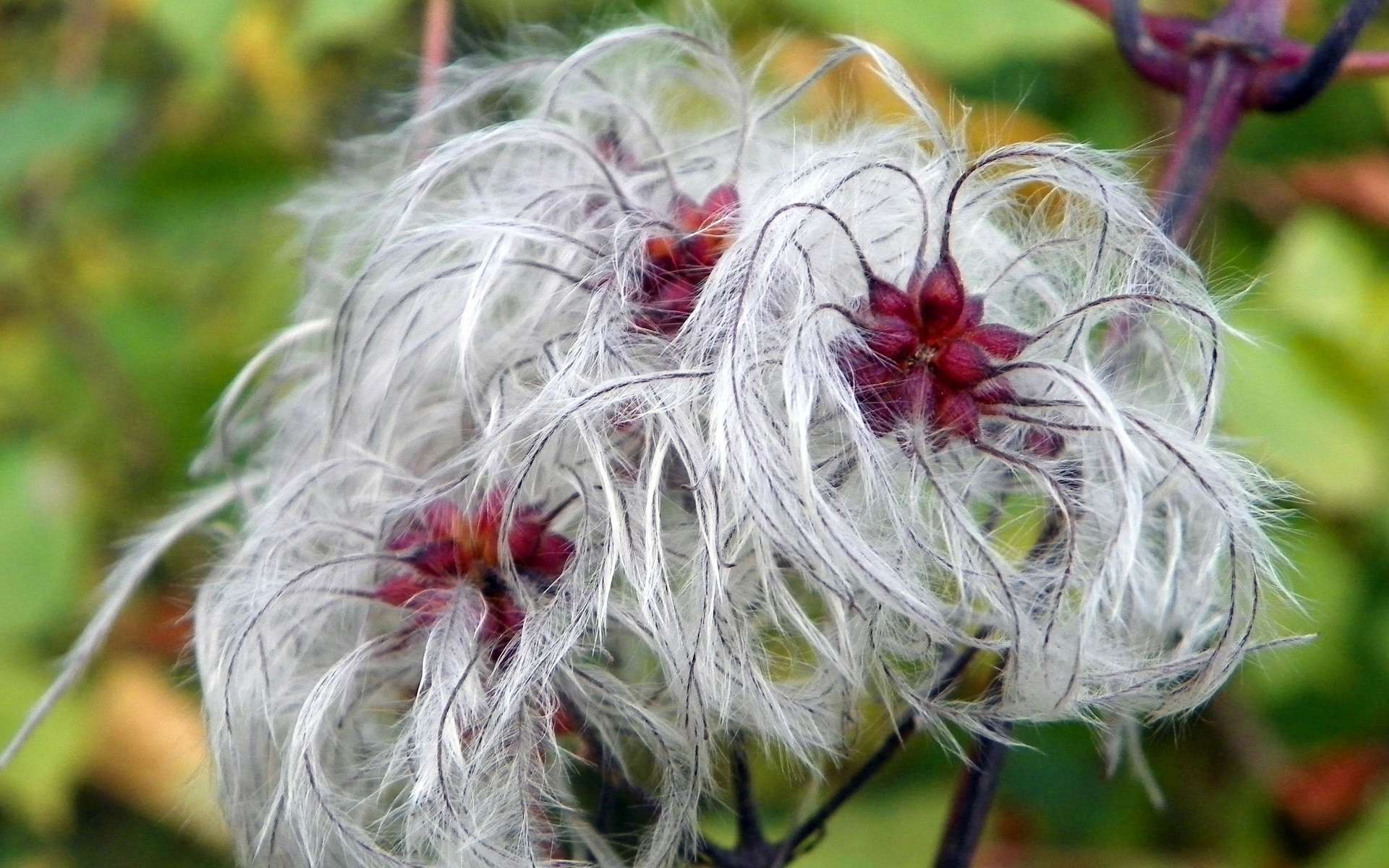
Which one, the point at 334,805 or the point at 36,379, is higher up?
the point at 334,805

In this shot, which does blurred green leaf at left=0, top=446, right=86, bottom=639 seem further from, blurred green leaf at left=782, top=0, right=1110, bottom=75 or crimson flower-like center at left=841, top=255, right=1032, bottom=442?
crimson flower-like center at left=841, top=255, right=1032, bottom=442

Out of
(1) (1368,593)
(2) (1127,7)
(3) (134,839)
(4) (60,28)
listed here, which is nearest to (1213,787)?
(1) (1368,593)

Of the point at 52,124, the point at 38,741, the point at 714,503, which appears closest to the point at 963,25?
the point at 714,503

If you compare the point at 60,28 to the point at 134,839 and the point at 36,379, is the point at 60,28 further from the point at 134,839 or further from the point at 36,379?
the point at 134,839

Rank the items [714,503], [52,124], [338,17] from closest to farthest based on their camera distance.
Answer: [714,503] → [338,17] → [52,124]

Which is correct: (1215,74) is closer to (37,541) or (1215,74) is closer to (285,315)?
(285,315)

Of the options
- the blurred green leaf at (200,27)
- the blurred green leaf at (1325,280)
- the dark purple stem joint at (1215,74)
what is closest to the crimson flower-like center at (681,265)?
the dark purple stem joint at (1215,74)

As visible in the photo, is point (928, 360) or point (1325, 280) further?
point (1325, 280)
